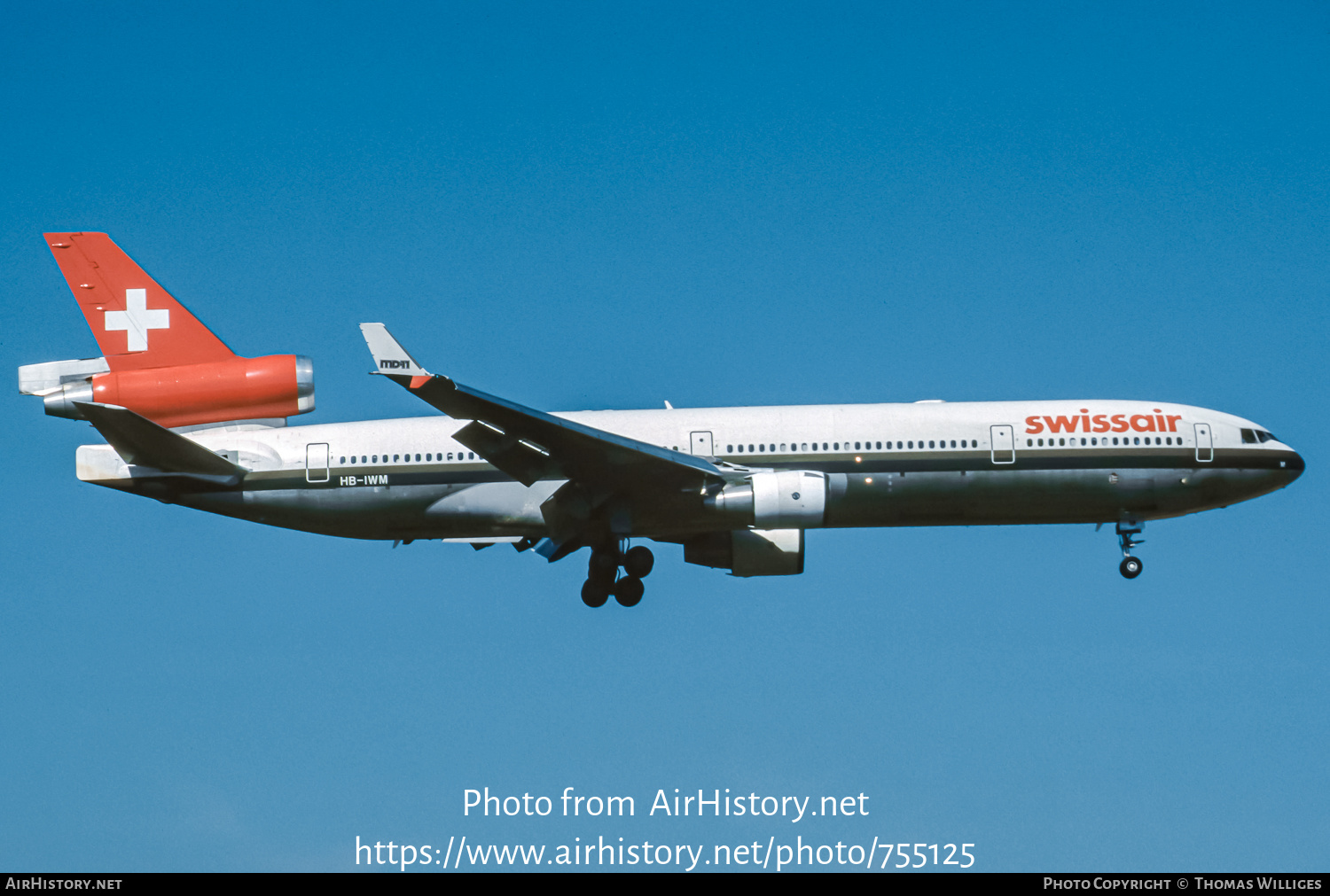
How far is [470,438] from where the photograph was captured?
25391mm

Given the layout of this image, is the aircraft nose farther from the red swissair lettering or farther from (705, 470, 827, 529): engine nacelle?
(705, 470, 827, 529): engine nacelle

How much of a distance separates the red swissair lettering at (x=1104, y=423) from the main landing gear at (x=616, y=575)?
8429 millimetres

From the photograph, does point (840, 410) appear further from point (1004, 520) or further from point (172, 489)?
point (172, 489)

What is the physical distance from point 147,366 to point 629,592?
11272 millimetres

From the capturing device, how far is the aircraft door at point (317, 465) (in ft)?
89.7

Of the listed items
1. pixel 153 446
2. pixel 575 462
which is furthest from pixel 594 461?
pixel 153 446

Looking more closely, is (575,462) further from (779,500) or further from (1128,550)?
(1128,550)

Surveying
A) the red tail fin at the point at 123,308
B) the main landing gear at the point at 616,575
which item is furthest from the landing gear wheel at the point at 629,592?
the red tail fin at the point at 123,308

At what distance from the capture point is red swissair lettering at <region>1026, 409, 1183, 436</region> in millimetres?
27797

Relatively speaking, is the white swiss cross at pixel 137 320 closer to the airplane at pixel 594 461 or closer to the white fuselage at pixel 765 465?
the airplane at pixel 594 461

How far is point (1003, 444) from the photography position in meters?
27.5

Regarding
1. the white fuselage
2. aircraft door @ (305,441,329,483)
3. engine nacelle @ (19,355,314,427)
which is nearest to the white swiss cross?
engine nacelle @ (19,355,314,427)

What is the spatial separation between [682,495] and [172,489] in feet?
34.1

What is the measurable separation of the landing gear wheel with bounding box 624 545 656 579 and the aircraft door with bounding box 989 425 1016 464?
7404mm
